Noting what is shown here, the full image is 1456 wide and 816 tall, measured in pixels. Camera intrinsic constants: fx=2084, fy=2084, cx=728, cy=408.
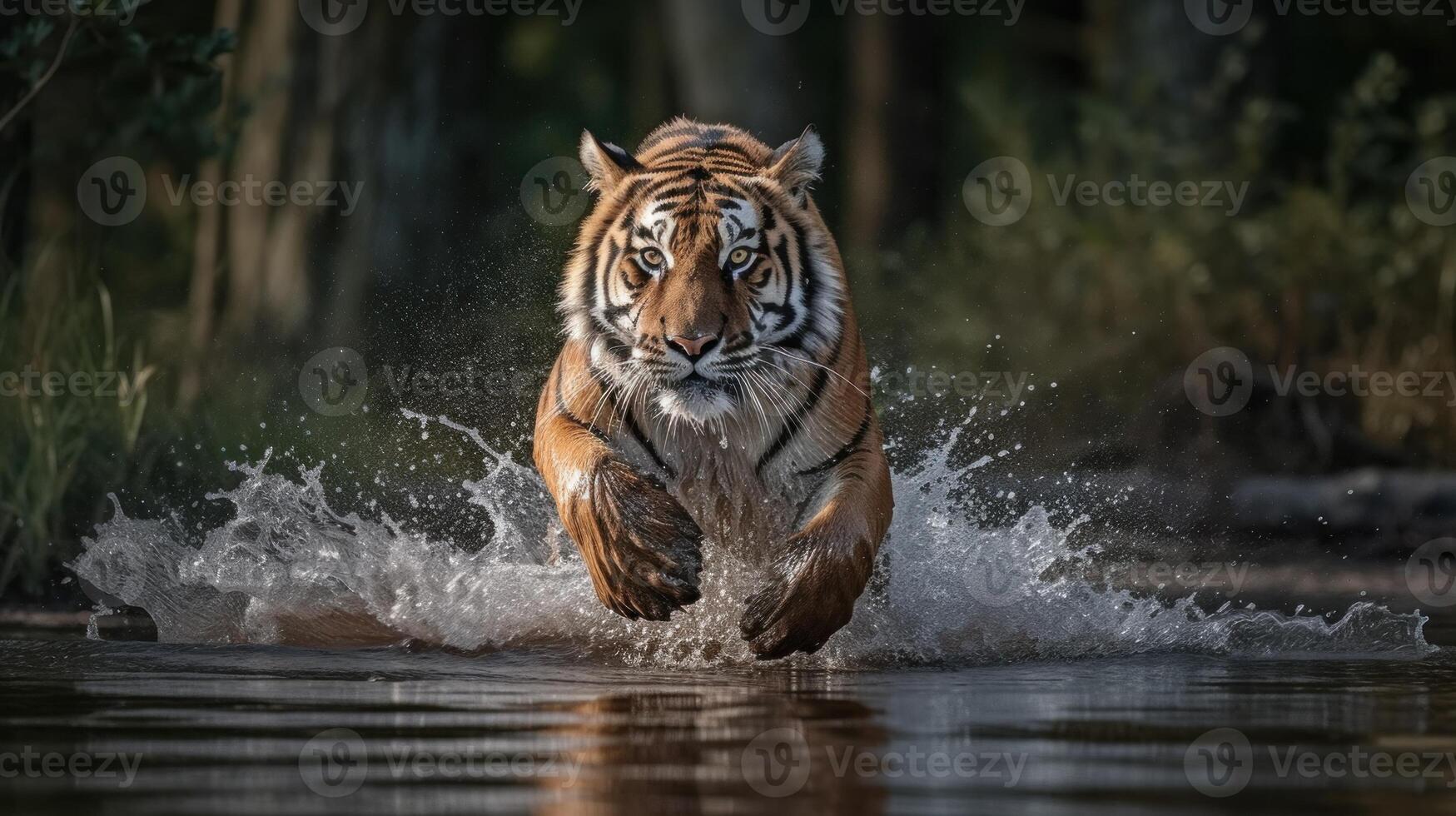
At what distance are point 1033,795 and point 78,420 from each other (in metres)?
5.52

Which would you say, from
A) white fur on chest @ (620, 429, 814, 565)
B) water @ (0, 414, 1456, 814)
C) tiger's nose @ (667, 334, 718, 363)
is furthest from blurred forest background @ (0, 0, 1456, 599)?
tiger's nose @ (667, 334, 718, 363)

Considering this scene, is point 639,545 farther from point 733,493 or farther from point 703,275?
point 703,275

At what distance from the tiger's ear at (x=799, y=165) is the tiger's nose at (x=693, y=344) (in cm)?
76

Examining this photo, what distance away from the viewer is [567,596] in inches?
253

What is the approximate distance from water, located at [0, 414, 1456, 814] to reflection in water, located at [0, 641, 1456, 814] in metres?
0.01

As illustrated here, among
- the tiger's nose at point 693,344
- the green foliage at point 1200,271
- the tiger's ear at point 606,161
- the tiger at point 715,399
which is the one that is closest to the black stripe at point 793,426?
the tiger at point 715,399

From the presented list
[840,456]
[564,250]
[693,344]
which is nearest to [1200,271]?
[564,250]

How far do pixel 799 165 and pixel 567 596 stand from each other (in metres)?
1.50

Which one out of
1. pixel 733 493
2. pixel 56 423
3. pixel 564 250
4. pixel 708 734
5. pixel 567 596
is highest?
pixel 564 250

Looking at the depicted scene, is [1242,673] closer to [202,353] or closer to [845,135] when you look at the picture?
[202,353]

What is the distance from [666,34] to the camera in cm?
1923

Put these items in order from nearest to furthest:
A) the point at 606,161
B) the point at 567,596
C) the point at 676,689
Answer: the point at 676,689
the point at 606,161
the point at 567,596

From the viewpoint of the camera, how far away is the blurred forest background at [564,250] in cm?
864

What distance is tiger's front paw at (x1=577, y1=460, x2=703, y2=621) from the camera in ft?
18.0
